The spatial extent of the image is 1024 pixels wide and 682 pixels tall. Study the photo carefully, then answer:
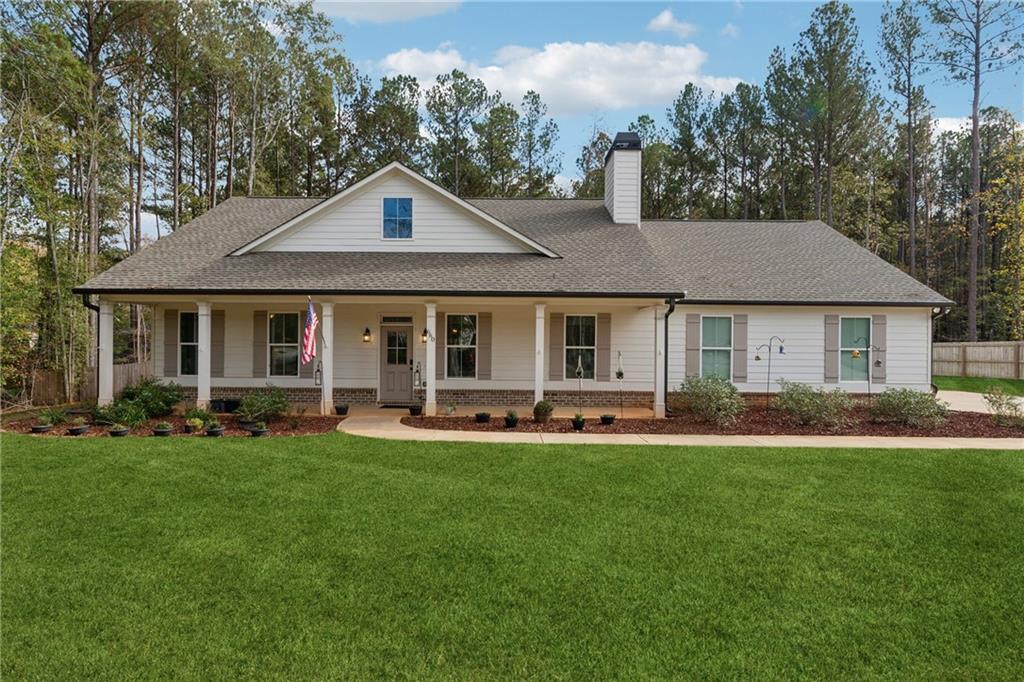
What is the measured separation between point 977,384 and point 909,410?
11.6 m

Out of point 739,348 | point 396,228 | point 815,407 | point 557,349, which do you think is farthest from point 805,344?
point 396,228

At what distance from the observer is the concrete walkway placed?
9406mm

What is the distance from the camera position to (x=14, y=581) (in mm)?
4492

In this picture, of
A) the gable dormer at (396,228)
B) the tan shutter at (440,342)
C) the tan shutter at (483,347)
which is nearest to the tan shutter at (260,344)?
the gable dormer at (396,228)

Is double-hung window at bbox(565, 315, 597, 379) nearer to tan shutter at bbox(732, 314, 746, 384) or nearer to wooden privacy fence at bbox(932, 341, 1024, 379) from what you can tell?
tan shutter at bbox(732, 314, 746, 384)

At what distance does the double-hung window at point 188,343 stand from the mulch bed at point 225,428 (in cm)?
287

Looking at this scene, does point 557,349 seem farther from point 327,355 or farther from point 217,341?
point 217,341

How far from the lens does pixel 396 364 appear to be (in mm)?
13914

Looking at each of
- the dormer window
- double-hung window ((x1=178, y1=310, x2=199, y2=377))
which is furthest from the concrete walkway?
double-hung window ((x1=178, y1=310, x2=199, y2=377))

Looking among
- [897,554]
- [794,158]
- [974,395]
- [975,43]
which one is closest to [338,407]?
[897,554]

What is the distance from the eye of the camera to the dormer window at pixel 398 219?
13.4m

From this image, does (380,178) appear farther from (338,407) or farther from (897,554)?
(897,554)

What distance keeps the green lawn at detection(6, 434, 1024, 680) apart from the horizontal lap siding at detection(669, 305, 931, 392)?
606 cm

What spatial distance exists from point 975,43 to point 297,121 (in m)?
29.5
